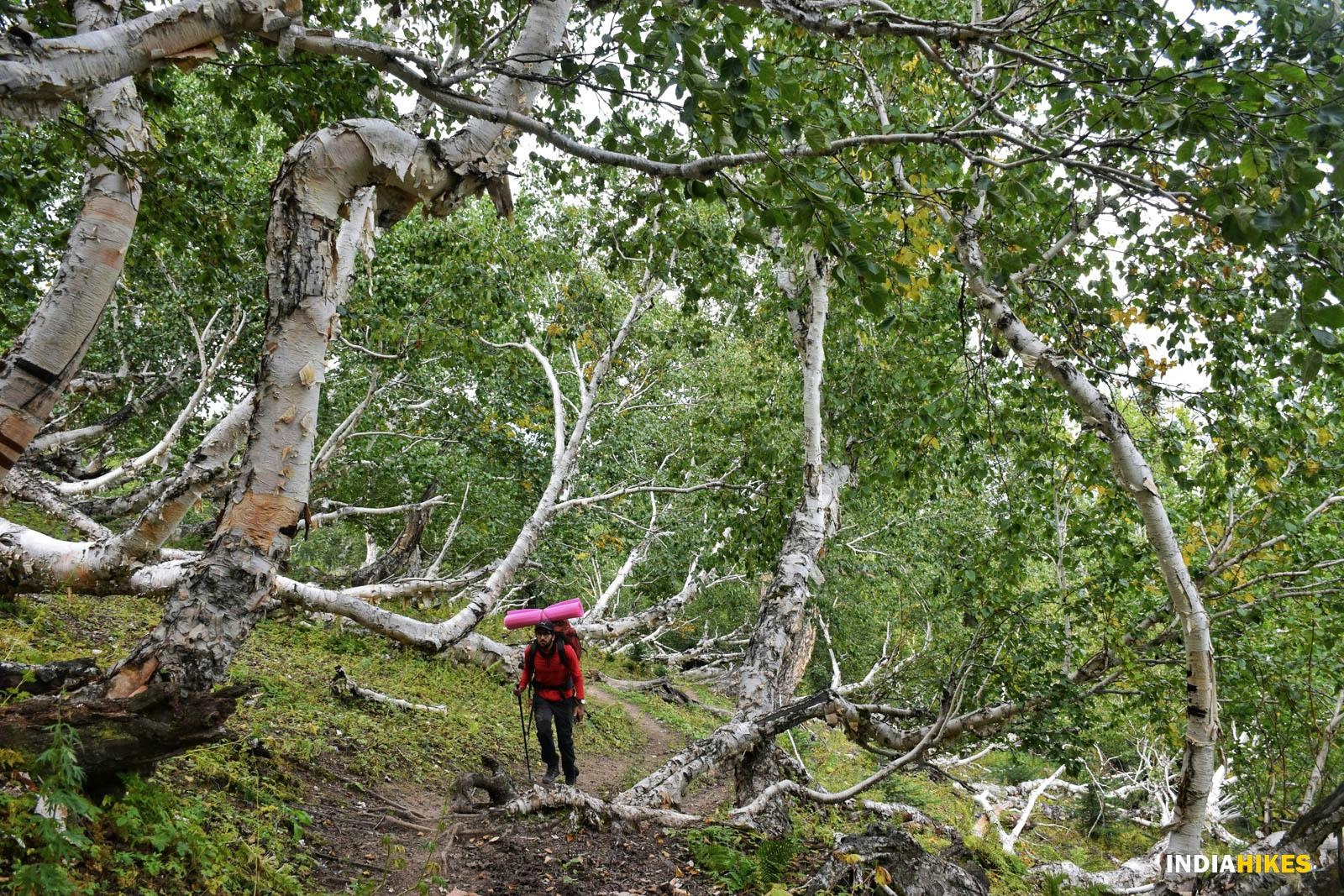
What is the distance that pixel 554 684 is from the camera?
7.24 m

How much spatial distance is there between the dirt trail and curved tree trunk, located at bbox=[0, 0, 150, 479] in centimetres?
300

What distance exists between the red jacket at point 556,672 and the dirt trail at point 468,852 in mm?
1523

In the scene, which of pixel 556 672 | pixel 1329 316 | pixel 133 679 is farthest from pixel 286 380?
pixel 556 672

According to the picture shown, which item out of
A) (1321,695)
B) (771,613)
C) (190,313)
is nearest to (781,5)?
(771,613)

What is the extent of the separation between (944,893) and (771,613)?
3.53 meters

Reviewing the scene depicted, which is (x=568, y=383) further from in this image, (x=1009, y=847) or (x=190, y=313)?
(x=1009, y=847)

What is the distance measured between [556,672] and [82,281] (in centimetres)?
521

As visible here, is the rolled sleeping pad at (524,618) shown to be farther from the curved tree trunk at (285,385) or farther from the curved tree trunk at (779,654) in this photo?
the curved tree trunk at (285,385)

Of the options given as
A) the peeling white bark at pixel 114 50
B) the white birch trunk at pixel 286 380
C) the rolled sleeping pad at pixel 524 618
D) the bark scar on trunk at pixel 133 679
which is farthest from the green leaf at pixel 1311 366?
the rolled sleeping pad at pixel 524 618

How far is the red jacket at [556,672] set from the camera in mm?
7141

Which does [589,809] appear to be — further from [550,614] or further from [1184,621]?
[1184,621]

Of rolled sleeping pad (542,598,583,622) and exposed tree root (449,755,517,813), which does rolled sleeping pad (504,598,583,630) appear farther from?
exposed tree root (449,755,517,813)

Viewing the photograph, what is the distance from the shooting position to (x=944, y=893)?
3924 mm

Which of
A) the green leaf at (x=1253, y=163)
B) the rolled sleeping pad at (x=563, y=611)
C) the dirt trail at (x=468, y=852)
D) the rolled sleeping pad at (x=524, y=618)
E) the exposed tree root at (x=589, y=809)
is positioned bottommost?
the dirt trail at (x=468, y=852)
